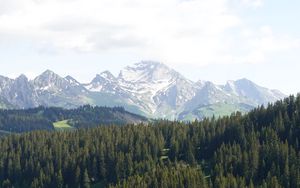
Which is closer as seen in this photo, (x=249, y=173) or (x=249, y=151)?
(x=249, y=173)

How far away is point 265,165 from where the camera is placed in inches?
7367

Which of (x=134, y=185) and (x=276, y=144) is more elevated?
(x=276, y=144)

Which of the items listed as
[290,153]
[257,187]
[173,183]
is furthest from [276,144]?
[173,183]

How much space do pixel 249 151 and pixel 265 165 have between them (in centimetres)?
1156

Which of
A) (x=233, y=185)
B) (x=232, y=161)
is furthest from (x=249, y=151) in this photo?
(x=233, y=185)

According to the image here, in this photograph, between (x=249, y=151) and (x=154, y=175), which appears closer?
(x=154, y=175)

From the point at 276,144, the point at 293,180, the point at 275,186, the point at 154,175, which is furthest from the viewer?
the point at 276,144

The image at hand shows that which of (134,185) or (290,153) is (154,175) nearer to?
(134,185)

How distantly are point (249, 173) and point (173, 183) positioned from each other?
104 feet

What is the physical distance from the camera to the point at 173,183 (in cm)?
16838

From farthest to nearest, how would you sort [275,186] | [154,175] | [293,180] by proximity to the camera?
[154,175] → [293,180] → [275,186]

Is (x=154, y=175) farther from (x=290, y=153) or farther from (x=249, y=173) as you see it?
(x=290, y=153)

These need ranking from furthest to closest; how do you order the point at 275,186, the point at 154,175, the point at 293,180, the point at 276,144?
the point at 276,144
the point at 154,175
the point at 293,180
the point at 275,186

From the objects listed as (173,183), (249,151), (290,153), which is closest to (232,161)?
(249,151)
